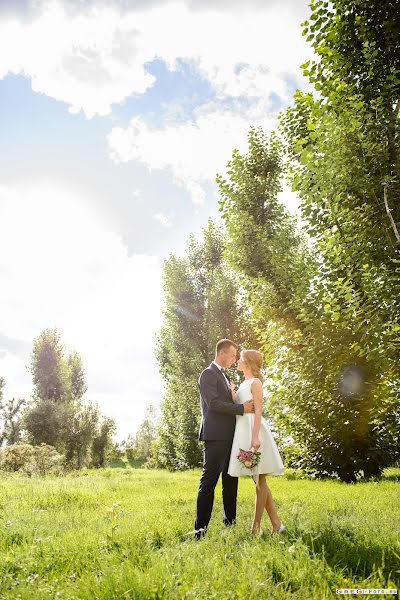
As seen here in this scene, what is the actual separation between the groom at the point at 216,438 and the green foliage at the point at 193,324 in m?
20.2

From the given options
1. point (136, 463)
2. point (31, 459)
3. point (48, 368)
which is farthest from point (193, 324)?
point (136, 463)

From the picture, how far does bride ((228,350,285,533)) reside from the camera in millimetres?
5043

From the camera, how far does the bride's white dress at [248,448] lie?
16.8ft

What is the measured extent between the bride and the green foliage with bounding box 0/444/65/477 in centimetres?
1629

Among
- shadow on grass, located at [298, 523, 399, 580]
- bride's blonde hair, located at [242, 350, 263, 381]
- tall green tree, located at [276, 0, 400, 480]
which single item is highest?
tall green tree, located at [276, 0, 400, 480]

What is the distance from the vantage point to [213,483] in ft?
17.7

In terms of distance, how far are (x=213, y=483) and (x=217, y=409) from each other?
0.93 m

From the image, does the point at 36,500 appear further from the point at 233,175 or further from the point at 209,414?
the point at 233,175

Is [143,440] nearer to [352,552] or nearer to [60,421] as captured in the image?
[60,421]

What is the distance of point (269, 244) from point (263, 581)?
11.8 m

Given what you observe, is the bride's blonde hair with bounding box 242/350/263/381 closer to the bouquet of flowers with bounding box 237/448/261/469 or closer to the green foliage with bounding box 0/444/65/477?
the bouquet of flowers with bounding box 237/448/261/469

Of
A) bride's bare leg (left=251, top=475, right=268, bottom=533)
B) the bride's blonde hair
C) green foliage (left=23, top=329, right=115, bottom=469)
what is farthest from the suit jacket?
green foliage (left=23, top=329, right=115, bottom=469)

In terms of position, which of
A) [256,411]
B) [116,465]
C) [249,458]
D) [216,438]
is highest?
[256,411]

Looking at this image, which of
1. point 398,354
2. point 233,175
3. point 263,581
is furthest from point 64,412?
point 263,581
